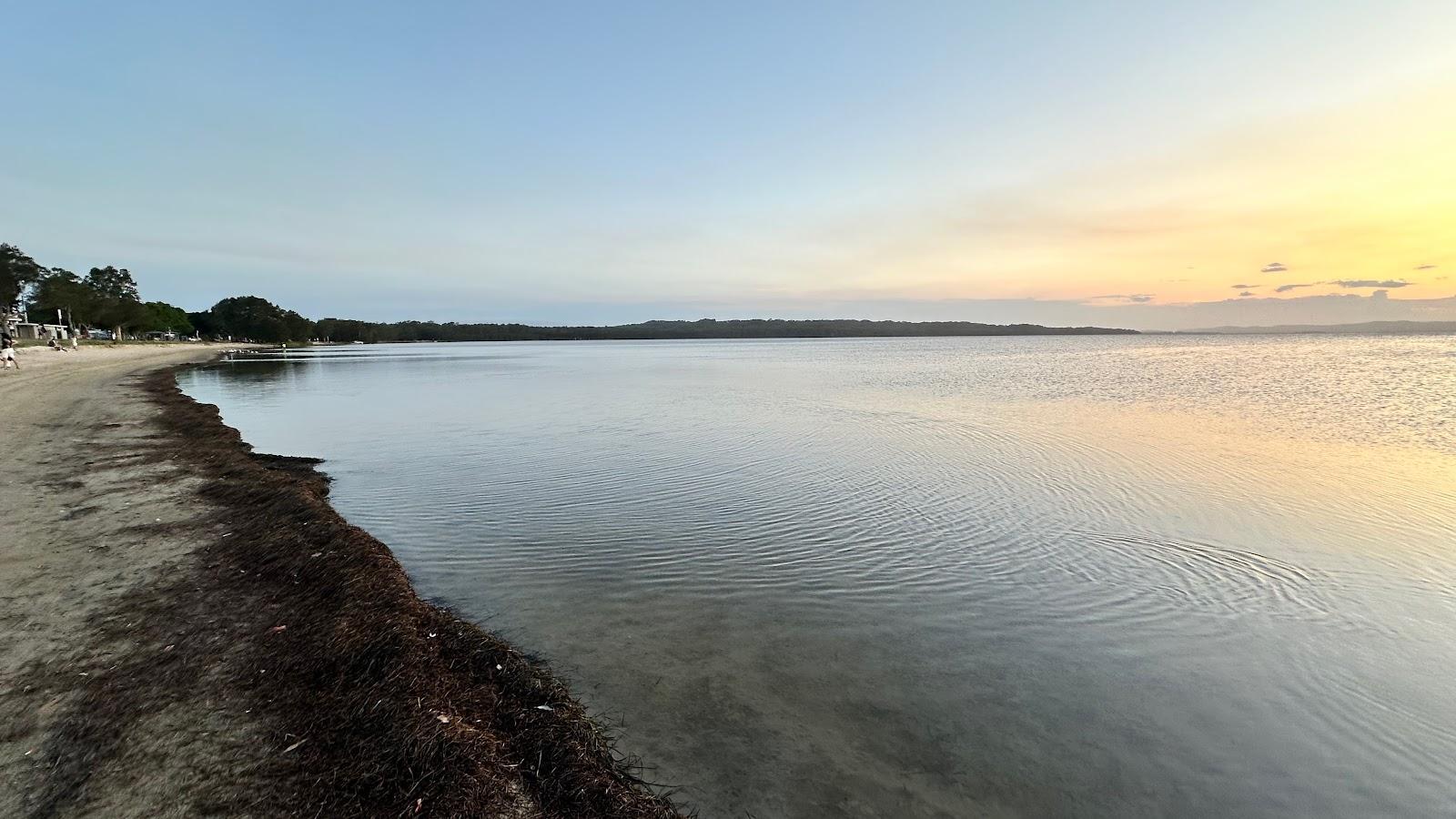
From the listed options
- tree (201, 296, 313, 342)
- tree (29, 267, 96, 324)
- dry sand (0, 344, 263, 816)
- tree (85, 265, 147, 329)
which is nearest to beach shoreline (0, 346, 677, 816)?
dry sand (0, 344, 263, 816)

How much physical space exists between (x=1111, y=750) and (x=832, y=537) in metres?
4.39

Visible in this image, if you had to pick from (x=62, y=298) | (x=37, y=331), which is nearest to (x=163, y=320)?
(x=37, y=331)

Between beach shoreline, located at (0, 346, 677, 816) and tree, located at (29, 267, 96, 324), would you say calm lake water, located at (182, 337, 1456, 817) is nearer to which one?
beach shoreline, located at (0, 346, 677, 816)

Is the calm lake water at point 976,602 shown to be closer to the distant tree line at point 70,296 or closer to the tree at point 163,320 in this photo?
the distant tree line at point 70,296

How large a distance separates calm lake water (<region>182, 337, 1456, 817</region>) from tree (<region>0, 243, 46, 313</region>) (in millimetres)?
71412

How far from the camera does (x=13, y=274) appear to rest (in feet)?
199

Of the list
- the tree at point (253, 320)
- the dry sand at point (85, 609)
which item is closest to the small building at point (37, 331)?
the tree at point (253, 320)

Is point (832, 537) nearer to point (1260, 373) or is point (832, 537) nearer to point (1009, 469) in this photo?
point (1009, 469)

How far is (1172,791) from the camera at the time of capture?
382 centimetres

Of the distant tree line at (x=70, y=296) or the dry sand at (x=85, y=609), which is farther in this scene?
the distant tree line at (x=70, y=296)

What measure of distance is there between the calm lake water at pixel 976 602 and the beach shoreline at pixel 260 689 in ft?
2.10

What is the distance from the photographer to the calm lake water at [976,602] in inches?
157

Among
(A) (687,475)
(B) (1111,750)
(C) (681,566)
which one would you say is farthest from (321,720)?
(A) (687,475)

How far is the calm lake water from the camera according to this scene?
157 inches
